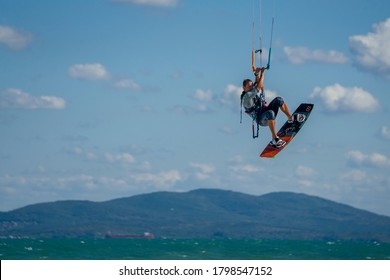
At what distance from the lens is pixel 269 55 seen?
99.8 feet

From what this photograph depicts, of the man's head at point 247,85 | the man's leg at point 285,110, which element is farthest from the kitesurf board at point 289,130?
the man's head at point 247,85

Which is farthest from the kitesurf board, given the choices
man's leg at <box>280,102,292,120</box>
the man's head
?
the man's head

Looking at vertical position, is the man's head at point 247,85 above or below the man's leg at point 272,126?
above

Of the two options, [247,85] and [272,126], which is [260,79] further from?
[272,126]

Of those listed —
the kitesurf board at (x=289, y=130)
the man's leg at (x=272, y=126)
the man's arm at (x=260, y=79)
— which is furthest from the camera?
the kitesurf board at (x=289, y=130)

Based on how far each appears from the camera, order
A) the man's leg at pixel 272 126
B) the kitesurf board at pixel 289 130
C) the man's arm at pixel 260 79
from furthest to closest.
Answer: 1. the kitesurf board at pixel 289 130
2. the man's leg at pixel 272 126
3. the man's arm at pixel 260 79

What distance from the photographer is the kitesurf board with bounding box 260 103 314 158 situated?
113 feet

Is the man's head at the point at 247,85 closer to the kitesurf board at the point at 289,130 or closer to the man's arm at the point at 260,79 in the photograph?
the man's arm at the point at 260,79

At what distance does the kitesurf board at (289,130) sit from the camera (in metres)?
34.5

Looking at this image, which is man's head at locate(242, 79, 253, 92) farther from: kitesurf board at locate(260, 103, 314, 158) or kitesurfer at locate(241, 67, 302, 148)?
kitesurf board at locate(260, 103, 314, 158)

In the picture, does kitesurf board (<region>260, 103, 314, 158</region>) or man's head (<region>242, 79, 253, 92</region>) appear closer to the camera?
man's head (<region>242, 79, 253, 92</region>)
